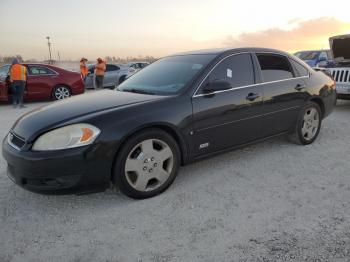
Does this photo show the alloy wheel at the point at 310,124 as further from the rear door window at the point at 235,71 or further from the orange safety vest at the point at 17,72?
the orange safety vest at the point at 17,72

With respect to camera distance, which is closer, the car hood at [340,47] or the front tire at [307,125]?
the front tire at [307,125]

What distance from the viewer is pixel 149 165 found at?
360cm

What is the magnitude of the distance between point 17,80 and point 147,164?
8.15 m

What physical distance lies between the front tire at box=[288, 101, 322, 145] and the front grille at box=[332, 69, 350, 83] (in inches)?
119

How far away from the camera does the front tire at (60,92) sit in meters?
11.5

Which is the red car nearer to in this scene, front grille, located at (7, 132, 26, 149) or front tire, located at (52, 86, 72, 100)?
front tire, located at (52, 86, 72, 100)

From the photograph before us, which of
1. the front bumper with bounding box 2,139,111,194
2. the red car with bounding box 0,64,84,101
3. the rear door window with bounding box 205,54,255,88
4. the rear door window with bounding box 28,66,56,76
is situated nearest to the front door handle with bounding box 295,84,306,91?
the rear door window with bounding box 205,54,255,88

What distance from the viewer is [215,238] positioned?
2.90m

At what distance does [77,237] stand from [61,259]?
30cm

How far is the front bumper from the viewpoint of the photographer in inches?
124

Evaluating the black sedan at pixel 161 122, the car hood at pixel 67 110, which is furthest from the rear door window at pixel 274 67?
the car hood at pixel 67 110

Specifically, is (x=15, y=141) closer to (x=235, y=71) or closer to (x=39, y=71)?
(x=235, y=71)

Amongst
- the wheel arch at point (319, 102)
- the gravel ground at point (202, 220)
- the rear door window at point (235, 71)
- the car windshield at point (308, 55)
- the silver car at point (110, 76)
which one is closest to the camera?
the gravel ground at point (202, 220)

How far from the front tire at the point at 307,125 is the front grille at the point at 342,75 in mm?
3014
